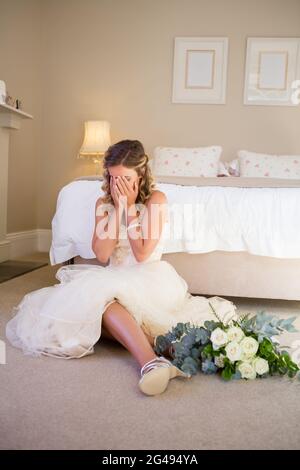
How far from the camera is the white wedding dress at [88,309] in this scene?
1480 millimetres

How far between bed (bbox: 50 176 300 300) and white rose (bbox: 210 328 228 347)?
903mm

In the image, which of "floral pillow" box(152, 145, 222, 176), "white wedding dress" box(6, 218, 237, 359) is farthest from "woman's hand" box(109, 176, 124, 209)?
"floral pillow" box(152, 145, 222, 176)

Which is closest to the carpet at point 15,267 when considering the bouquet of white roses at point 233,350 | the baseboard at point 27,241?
the baseboard at point 27,241

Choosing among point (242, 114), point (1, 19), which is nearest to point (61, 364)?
point (1, 19)

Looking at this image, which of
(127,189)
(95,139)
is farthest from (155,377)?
(95,139)

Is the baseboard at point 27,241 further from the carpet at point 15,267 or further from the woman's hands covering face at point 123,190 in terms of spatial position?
the woman's hands covering face at point 123,190

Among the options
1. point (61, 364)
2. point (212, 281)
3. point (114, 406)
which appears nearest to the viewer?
point (114, 406)

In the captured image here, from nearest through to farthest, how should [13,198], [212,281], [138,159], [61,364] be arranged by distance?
[61,364] → [138,159] → [212,281] → [13,198]

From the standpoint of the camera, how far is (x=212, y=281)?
2.29 m

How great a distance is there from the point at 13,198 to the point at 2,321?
2315 mm

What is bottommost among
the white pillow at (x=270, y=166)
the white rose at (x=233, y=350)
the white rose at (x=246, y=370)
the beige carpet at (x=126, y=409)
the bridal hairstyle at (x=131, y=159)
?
the beige carpet at (x=126, y=409)

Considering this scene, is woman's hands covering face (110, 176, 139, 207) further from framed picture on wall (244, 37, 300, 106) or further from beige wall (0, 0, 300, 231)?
framed picture on wall (244, 37, 300, 106)

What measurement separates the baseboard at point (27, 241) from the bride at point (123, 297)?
2195 mm
